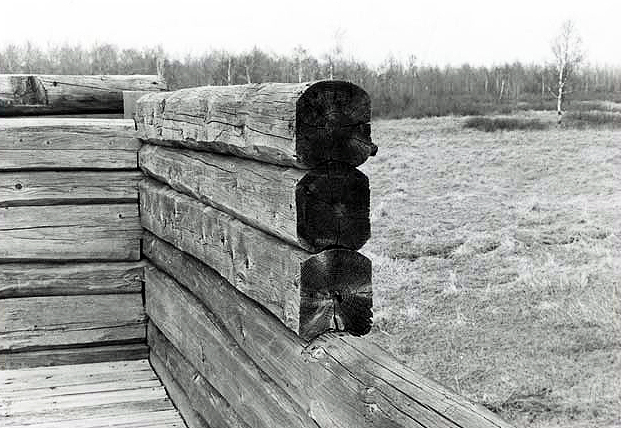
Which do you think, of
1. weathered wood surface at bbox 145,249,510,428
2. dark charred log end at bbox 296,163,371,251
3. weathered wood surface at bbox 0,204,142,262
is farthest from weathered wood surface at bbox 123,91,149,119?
dark charred log end at bbox 296,163,371,251

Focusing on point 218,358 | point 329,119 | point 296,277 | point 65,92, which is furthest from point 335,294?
point 65,92

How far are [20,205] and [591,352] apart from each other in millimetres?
7908

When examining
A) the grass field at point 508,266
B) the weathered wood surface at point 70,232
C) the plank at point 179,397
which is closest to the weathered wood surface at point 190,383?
the plank at point 179,397

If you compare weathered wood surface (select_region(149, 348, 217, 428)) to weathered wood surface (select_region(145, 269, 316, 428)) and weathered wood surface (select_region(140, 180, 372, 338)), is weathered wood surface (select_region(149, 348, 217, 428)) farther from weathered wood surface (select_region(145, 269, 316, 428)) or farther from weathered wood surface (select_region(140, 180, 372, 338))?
weathered wood surface (select_region(140, 180, 372, 338))

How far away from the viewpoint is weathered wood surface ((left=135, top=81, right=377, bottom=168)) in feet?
6.64

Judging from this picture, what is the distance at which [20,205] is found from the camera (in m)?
4.23

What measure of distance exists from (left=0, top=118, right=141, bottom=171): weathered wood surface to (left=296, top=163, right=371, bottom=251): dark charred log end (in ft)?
7.87

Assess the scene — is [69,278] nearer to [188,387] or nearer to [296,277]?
[188,387]

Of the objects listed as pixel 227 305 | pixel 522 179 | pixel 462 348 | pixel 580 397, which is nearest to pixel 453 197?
pixel 522 179

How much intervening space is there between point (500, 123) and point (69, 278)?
13561 millimetres

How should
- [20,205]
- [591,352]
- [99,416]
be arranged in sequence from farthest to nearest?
[591,352] < [20,205] < [99,416]

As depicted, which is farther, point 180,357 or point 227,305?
point 180,357

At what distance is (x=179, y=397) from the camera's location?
3.65 metres

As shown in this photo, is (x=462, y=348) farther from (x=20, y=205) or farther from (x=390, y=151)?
(x=20, y=205)
